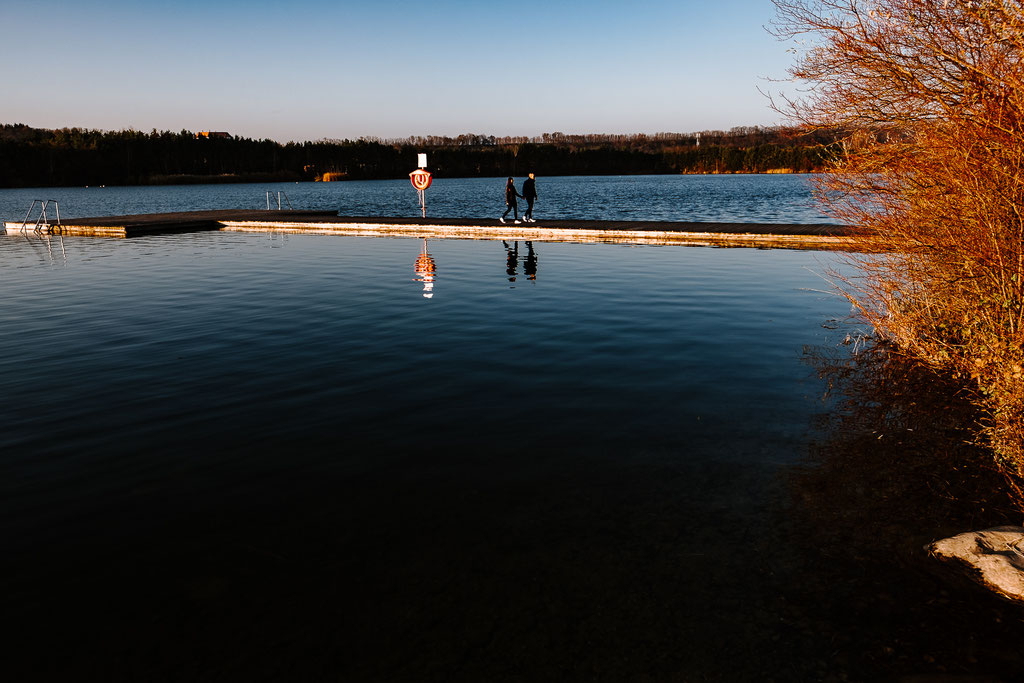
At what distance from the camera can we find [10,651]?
3.62m

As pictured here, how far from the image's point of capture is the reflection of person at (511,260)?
661 inches

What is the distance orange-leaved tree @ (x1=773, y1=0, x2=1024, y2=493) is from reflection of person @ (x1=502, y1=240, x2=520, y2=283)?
28.5 feet

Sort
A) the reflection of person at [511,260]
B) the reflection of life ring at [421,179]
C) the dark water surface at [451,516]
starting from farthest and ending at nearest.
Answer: the reflection of life ring at [421,179], the reflection of person at [511,260], the dark water surface at [451,516]

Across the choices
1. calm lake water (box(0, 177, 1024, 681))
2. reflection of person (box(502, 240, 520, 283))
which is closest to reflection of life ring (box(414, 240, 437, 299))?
reflection of person (box(502, 240, 520, 283))

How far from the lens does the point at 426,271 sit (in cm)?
1748

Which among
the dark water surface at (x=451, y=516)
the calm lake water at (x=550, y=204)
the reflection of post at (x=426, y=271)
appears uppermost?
the calm lake water at (x=550, y=204)

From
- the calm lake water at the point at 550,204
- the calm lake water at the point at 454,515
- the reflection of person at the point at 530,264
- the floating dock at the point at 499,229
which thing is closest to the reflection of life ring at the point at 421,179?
the floating dock at the point at 499,229

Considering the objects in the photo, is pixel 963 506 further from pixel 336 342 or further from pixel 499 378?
pixel 336 342

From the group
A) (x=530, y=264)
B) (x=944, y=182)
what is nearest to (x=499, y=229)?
(x=530, y=264)

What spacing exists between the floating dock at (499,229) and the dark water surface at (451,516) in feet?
36.9

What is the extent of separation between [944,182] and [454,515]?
20.4 feet

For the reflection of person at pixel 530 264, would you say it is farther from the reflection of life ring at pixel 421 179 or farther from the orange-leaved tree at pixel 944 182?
the orange-leaved tree at pixel 944 182

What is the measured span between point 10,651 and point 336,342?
6917 millimetres

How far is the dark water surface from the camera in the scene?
3.61 meters
